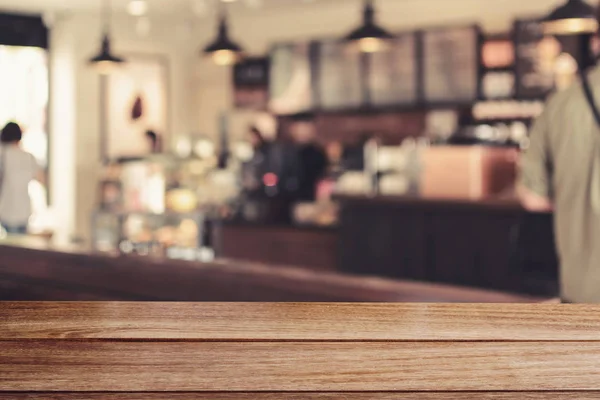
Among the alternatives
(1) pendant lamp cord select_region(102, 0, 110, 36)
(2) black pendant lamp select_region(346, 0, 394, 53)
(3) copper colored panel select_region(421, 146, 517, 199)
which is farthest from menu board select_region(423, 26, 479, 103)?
(1) pendant lamp cord select_region(102, 0, 110, 36)

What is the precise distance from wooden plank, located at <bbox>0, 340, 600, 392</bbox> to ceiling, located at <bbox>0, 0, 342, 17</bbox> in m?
8.24

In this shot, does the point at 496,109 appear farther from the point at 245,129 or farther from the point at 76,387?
the point at 76,387

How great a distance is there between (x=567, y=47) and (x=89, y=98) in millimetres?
5419

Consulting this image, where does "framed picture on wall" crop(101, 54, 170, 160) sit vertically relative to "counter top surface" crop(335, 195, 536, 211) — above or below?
above

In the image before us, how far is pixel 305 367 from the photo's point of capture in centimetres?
106

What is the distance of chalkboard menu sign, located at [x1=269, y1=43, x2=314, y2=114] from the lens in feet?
30.7

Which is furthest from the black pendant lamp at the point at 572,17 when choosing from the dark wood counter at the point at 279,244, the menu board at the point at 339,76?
the menu board at the point at 339,76

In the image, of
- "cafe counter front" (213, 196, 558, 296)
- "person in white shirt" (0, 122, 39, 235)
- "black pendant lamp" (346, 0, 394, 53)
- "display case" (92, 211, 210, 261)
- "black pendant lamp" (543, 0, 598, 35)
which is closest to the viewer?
"person in white shirt" (0, 122, 39, 235)

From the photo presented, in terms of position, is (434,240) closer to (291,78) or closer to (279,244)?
(279,244)

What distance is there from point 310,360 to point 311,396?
5 cm

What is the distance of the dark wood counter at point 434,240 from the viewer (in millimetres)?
5133

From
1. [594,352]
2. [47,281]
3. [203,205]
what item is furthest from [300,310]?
[203,205]

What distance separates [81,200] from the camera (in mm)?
9789

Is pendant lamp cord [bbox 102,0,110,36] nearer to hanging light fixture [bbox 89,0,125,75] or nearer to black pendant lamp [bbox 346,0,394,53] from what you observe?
hanging light fixture [bbox 89,0,125,75]
